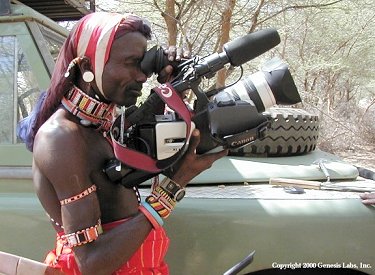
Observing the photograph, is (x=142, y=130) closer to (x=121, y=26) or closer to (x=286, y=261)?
(x=121, y=26)

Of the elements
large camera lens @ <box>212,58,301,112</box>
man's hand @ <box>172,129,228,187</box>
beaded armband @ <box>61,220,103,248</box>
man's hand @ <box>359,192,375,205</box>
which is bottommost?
man's hand @ <box>359,192,375,205</box>

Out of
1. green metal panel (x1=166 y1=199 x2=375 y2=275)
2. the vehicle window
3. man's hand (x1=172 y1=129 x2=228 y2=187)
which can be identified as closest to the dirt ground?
green metal panel (x1=166 y1=199 x2=375 y2=275)

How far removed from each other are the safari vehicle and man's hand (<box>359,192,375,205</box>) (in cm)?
2

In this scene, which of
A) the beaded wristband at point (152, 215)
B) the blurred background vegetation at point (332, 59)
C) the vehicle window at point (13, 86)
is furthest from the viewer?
the blurred background vegetation at point (332, 59)

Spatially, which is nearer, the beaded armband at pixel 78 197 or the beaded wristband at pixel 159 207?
the beaded armband at pixel 78 197

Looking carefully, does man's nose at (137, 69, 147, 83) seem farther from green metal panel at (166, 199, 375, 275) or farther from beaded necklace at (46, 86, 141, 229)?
green metal panel at (166, 199, 375, 275)

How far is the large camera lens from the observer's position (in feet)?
5.07

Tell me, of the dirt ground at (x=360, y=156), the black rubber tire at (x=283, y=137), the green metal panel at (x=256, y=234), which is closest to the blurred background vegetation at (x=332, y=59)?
the dirt ground at (x=360, y=156)

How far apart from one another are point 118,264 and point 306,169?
48.3 inches

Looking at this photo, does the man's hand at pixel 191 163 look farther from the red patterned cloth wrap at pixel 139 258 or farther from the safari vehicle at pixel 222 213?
the safari vehicle at pixel 222 213

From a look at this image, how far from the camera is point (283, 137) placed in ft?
8.01

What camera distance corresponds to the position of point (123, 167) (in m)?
1.46

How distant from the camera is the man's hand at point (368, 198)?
6.68 feet

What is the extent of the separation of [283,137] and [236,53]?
1.02m
